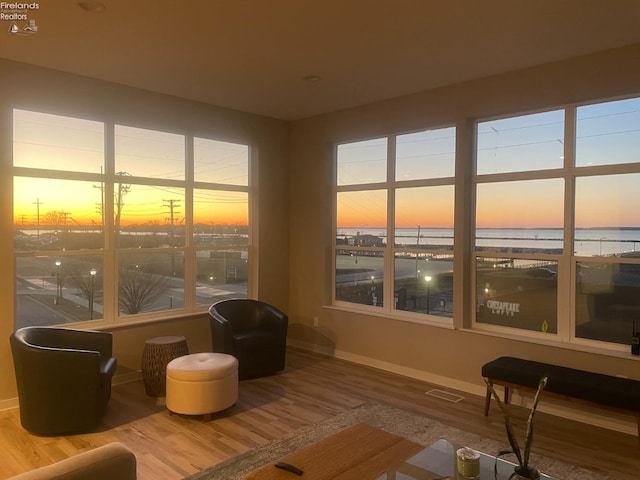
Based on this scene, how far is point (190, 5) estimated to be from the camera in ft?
10.1

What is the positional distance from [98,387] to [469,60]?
411 cm

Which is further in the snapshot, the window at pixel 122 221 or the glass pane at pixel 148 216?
the glass pane at pixel 148 216

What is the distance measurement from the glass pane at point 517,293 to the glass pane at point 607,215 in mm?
370

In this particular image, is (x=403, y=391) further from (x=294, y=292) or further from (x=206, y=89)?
(x=206, y=89)

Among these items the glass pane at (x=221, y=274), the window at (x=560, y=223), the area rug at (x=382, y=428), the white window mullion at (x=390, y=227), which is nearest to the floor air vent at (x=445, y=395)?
the area rug at (x=382, y=428)

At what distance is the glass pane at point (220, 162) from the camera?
18.7 ft

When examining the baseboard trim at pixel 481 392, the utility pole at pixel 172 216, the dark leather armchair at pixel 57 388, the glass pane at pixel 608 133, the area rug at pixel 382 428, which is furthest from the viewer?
the utility pole at pixel 172 216

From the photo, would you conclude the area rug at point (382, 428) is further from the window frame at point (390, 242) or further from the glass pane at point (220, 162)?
the glass pane at point (220, 162)

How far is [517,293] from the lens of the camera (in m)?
4.55

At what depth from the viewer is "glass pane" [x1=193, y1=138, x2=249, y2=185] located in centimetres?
570

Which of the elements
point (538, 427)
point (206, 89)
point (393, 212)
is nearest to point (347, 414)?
point (538, 427)

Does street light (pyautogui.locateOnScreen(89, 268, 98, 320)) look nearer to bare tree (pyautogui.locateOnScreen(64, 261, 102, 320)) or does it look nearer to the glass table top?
bare tree (pyautogui.locateOnScreen(64, 261, 102, 320))

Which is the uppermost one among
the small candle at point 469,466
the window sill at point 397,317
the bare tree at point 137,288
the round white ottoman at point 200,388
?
the bare tree at point 137,288

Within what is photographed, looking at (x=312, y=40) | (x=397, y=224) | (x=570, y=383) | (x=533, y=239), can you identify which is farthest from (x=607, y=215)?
(x=312, y=40)
